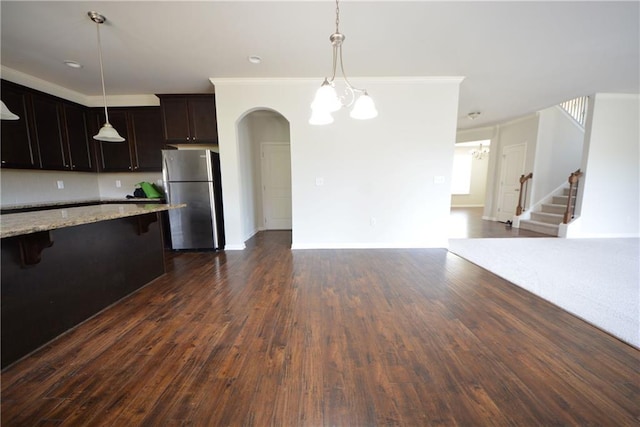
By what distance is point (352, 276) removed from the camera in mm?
2717

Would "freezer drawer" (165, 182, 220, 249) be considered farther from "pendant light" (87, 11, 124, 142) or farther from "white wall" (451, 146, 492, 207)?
"white wall" (451, 146, 492, 207)

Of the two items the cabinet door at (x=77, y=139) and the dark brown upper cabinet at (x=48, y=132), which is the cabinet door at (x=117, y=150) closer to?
the cabinet door at (x=77, y=139)

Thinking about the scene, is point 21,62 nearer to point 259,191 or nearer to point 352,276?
point 259,191

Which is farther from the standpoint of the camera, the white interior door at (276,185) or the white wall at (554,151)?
the white wall at (554,151)

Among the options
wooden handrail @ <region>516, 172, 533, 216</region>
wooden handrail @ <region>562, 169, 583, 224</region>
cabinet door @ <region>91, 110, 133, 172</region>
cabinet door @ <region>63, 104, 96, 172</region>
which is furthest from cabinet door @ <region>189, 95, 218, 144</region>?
wooden handrail @ <region>516, 172, 533, 216</region>

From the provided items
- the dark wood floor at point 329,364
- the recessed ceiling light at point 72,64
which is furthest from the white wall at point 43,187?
the dark wood floor at point 329,364

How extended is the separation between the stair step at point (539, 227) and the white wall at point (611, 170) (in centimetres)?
32

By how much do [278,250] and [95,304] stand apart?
7.27ft

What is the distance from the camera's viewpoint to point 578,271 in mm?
2805

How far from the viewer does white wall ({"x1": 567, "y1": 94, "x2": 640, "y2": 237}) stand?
4266mm

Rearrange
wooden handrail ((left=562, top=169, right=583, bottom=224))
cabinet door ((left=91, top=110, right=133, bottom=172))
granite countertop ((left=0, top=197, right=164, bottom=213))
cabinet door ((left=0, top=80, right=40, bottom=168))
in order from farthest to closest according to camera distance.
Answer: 1. wooden handrail ((left=562, top=169, right=583, bottom=224))
2. cabinet door ((left=91, top=110, right=133, bottom=172))
3. granite countertop ((left=0, top=197, right=164, bottom=213))
4. cabinet door ((left=0, top=80, right=40, bottom=168))

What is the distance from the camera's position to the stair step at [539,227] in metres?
4.81

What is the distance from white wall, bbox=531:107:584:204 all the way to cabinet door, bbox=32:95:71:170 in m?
9.39

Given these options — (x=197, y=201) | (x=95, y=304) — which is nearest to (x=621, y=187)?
(x=197, y=201)
